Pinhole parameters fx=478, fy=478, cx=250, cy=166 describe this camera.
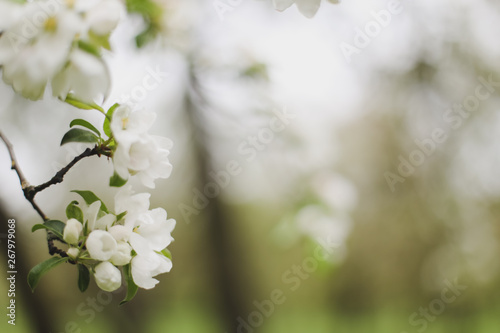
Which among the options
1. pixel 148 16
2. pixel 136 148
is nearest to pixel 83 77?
pixel 136 148

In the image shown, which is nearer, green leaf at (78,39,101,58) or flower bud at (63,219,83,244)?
green leaf at (78,39,101,58)

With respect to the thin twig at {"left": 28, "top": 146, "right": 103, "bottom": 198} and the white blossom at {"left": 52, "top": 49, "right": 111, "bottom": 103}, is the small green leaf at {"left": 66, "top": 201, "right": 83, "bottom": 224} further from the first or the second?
the white blossom at {"left": 52, "top": 49, "right": 111, "bottom": 103}

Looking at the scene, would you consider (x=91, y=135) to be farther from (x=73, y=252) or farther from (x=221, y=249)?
(x=221, y=249)

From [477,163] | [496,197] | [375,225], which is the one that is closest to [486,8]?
[477,163]

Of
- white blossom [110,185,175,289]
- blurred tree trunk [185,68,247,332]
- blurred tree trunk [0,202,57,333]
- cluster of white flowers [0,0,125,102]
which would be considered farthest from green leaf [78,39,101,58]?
blurred tree trunk [185,68,247,332]

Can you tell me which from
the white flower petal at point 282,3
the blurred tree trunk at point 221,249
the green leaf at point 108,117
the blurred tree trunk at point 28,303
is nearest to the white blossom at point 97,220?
the green leaf at point 108,117

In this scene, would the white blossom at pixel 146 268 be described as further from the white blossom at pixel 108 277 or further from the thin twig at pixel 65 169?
the thin twig at pixel 65 169
